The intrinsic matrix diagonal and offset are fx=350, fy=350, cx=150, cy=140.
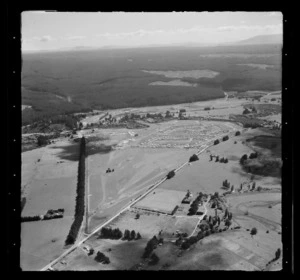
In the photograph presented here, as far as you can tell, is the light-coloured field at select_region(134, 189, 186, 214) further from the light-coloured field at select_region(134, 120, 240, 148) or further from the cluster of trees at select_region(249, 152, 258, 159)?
the light-coloured field at select_region(134, 120, 240, 148)

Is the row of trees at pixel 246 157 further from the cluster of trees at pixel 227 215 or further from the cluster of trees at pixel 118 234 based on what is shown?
the cluster of trees at pixel 118 234

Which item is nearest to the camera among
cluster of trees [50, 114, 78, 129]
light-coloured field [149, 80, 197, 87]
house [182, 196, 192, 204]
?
house [182, 196, 192, 204]

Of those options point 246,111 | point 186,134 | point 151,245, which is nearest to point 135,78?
point 186,134

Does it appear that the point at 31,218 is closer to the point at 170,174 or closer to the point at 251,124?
Result: the point at 170,174

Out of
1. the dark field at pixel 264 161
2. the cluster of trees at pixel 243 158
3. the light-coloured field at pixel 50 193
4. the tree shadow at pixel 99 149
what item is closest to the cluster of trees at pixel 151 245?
the light-coloured field at pixel 50 193

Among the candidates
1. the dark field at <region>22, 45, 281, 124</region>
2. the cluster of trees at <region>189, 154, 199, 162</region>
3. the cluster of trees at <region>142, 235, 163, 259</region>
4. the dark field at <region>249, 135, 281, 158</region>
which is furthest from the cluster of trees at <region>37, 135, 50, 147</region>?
the dark field at <region>249, 135, 281, 158</region>

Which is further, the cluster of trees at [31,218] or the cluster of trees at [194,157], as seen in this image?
the cluster of trees at [194,157]
